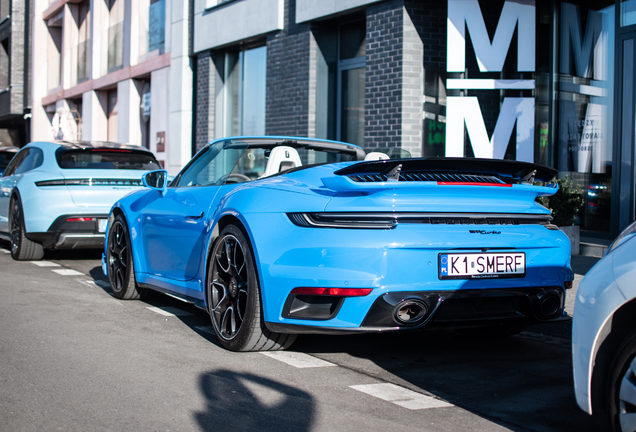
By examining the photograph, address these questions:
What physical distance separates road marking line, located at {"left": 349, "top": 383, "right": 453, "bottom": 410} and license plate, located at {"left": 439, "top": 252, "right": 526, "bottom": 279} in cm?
61

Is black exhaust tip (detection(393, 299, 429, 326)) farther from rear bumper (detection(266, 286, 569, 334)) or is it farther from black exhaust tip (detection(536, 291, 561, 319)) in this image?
black exhaust tip (detection(536, 291, 561, 319))

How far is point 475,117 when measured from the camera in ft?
38.0

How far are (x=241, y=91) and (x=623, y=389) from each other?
49.8 feet

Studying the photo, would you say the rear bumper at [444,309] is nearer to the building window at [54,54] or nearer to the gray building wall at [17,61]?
the building window at [54,54]

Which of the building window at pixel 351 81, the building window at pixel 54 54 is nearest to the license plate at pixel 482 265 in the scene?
the building window at pixel 351 81

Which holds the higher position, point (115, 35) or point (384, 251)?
point (115, 35)

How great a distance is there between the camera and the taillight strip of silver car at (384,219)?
385 cm

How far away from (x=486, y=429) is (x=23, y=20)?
37163 millimetres

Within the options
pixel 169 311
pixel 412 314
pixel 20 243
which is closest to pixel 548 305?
pixel 412 314

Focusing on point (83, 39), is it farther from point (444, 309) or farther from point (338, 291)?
point (444, 309)

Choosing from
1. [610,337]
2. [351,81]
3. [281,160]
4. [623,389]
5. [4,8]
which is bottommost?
[623,389]

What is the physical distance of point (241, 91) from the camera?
17.2m

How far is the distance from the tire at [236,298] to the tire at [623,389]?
2.02 m

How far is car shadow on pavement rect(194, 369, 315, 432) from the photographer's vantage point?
10.3 ft
